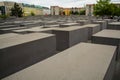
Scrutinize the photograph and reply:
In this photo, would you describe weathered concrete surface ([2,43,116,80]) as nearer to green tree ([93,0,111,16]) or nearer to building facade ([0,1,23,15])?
green tree ([93,0,111,16])

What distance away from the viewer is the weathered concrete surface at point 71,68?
7.49ft

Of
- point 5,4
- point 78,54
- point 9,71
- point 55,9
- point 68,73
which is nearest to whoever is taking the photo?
point 68,73

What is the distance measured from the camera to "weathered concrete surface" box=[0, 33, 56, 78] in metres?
3.90

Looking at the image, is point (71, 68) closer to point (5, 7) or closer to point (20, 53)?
point (20, 53)

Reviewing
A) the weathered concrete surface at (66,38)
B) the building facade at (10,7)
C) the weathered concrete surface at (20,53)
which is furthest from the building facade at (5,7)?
the weathered concrete surface at (20,53)

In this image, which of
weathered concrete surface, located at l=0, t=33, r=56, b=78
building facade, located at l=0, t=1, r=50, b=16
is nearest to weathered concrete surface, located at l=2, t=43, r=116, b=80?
weathered concrete surface, located at l=0, t=33, r=56, b=78

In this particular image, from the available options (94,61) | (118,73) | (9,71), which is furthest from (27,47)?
(118,73)

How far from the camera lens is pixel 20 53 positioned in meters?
4.32

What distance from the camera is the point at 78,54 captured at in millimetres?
3502

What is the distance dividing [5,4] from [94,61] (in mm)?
65131

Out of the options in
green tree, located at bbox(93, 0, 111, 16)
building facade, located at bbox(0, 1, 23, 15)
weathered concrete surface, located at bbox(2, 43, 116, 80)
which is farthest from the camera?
building facade, located at bbox(0, 1, 23, 15)

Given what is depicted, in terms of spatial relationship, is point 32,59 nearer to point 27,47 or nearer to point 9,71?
point 27,47

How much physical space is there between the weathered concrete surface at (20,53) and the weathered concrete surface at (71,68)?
1.52m

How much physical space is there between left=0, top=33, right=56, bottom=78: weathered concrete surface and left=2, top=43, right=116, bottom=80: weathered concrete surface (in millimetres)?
1524
